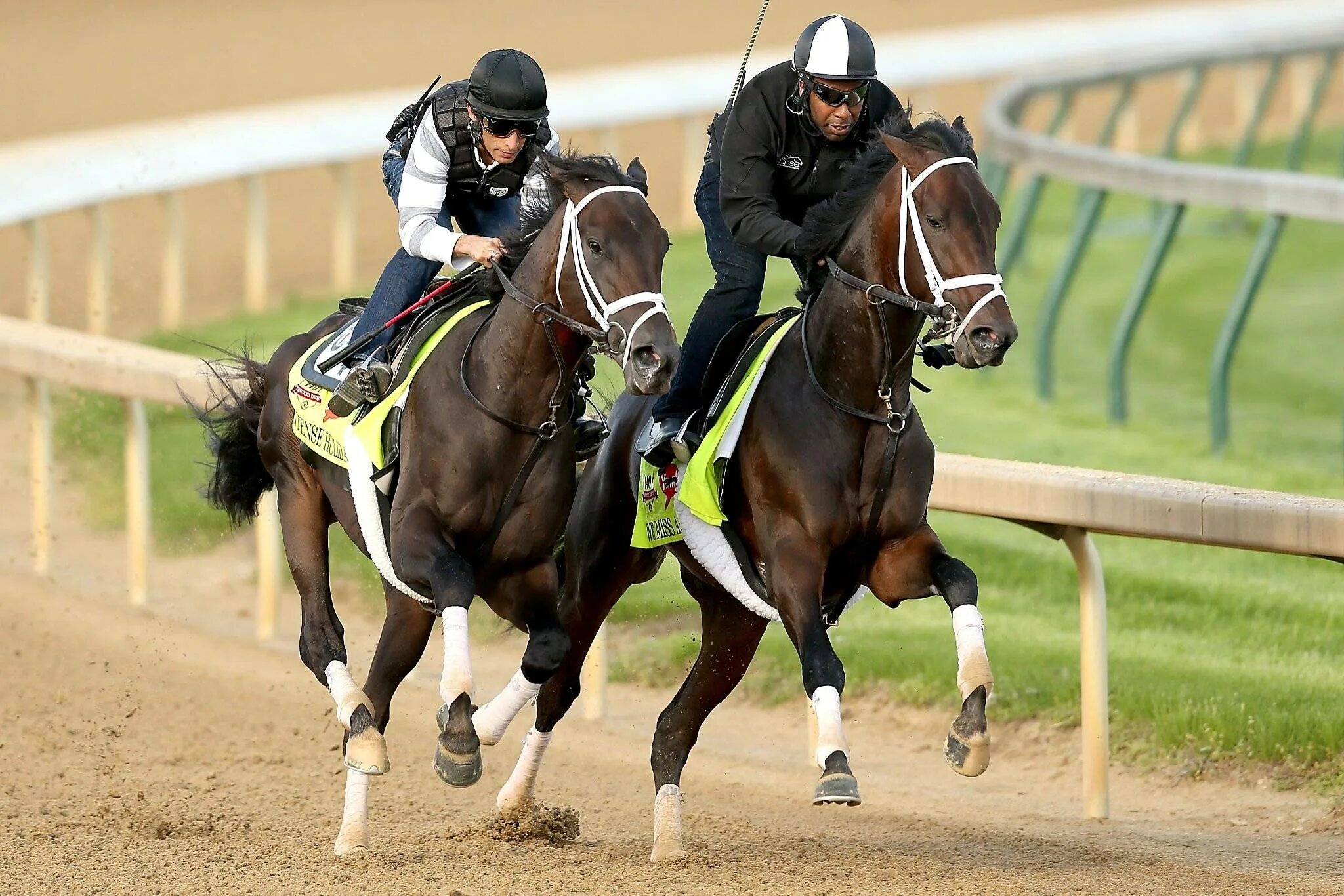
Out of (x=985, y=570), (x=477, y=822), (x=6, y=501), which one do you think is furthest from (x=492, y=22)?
(x=477, y=822)

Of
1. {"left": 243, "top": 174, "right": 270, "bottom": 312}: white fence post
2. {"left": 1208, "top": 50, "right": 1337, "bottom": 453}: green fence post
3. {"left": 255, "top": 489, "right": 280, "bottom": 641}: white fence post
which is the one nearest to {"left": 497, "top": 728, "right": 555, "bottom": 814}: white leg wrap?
{"left": 255, "top": 489, "right": 280, "bottom": 641}: white fence post

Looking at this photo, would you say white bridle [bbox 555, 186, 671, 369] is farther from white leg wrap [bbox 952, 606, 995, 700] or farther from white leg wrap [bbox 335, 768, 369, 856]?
white leg wrap [bbox 335, 768, 369, 856]

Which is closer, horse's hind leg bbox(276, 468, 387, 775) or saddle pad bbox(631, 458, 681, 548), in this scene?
horse's hind leg bbox(276, 468, 387, 775)

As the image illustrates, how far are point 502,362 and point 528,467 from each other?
0.29 m

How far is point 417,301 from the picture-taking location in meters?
6.32

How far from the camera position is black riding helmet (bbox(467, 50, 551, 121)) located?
584cm

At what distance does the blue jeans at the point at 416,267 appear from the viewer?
6285mm

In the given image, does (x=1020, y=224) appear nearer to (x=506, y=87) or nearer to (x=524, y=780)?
(x=524, y=780)

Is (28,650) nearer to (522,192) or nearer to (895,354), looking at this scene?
(522,192)

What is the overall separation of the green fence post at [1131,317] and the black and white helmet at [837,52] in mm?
5289

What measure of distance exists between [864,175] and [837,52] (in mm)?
339

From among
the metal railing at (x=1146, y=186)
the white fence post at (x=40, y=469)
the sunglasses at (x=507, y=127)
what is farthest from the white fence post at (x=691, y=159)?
the sunglasses at (x=507, y=127)

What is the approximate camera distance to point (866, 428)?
5680 millimetres

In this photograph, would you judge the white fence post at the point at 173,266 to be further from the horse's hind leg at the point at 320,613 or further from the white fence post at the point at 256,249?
the horse's hind leg at the point at 320,613
